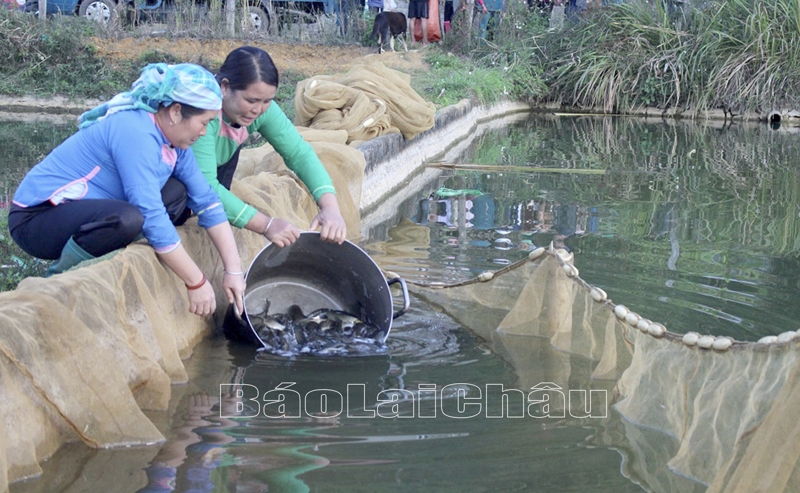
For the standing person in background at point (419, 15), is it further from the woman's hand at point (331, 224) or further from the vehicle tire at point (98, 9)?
the woman's hand at point (331, 224)

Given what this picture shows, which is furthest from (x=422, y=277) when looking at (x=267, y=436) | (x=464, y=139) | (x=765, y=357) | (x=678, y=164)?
(x=464, y=139)

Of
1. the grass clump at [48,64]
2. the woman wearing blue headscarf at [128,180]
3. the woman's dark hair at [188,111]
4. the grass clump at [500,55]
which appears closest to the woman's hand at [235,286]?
the woman wearing blue headscarf at [128,180]

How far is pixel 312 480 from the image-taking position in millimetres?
2982

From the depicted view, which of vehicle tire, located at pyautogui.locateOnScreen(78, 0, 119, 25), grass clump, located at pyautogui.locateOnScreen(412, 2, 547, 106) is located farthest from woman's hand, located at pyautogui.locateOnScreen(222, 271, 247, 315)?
vehicle tire, located at pyautogui.locateOnScreen(78, 0, 119, 25)

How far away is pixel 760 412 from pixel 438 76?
13622 mm

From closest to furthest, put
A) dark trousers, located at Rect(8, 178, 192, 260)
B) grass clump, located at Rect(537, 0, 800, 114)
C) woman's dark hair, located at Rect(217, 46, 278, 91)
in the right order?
1. dark trousers, located at Rect(8, 178, 192, 260)
2. woman's dark hair, located at Rect(217, 46, 278, 91)
3. grass clump, located at Rect(537, 0, 800, 114)

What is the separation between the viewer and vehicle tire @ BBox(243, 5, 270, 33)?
18078mm

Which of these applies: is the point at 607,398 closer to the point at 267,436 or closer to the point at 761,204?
the point at 267,436

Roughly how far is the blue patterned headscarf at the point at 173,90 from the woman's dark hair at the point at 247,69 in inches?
14.2

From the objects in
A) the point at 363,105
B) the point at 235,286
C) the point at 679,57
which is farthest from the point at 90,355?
the point at 679,57

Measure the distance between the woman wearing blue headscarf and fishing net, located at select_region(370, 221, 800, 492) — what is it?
4.84 ft

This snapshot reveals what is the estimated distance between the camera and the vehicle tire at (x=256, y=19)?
18.1 meters

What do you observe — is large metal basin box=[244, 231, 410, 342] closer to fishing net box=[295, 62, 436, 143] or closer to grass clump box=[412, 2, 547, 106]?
fishing net box=[295, 62, 436, 143]

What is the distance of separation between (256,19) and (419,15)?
130 inches
